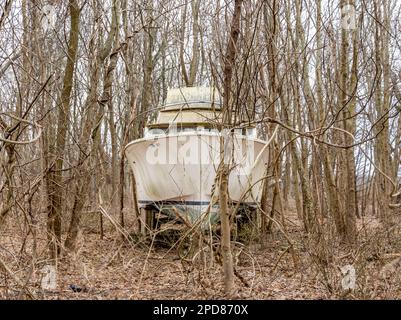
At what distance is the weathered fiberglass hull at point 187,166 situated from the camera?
777 centimetres

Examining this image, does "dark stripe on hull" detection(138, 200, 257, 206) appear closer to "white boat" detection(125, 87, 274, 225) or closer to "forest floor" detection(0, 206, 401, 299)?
"white boat" detection(125, 87, 274, 225)

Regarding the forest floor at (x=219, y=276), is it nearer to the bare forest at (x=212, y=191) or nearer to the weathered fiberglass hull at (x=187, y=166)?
the bare forest at (x=212, y=191)

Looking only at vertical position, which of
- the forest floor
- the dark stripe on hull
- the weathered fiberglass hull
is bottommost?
the forest floor

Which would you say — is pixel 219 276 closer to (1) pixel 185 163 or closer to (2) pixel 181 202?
(2) pixel 181 202

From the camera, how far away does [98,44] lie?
810 centimetres

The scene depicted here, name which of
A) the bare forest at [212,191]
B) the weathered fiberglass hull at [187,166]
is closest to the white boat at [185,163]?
the weathered fiberglass hull at [187,166]

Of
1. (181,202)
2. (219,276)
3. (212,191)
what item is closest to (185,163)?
(181,202)

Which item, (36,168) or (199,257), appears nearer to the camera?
(199,257)

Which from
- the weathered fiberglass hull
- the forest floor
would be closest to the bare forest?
the forest floor

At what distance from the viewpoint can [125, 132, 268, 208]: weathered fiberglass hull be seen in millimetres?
7766
